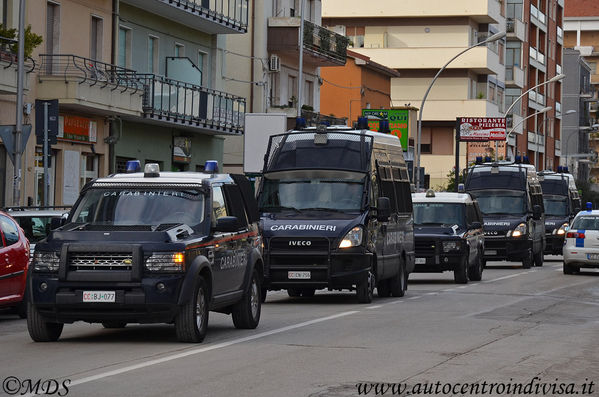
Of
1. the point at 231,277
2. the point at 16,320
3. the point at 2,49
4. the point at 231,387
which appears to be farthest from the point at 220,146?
the point at 231,387

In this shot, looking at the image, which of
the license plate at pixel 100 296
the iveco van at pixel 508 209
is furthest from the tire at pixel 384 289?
the iveco van at pixel 508 209

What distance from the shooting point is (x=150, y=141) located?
4344cm

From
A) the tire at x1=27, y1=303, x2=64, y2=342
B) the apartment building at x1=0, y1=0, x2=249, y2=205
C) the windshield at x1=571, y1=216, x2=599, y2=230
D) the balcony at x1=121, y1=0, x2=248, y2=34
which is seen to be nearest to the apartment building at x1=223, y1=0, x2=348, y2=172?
the apartment building at x1=0, y1=0, x2=249, y2=205

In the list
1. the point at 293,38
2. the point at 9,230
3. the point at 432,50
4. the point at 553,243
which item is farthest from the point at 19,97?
the point at 432,50

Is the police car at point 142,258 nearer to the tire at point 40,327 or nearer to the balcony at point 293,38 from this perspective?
the tire at point 40,327

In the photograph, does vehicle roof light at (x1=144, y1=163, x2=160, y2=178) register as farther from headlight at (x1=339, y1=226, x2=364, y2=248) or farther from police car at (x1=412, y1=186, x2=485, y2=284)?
police car at (x1=412, y1=186, x2=485, y2=284)

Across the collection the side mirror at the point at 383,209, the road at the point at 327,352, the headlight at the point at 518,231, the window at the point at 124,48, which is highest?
the window at the point at 124,48

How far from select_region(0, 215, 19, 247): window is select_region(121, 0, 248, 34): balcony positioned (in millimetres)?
22903

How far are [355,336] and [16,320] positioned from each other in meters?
5.75

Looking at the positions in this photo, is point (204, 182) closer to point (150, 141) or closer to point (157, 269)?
point (157, 269)

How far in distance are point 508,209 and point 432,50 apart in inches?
1990

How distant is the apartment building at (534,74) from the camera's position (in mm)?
100562

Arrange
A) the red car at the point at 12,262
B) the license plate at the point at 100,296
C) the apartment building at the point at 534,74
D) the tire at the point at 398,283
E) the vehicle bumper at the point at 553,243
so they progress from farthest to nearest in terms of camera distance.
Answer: the apartment building at the point at 534,74, the vehicle bumper at the point at 553,243, the tire at the point at 398,283, the red car at the point at 12,262, the license plate at the point at 100,296

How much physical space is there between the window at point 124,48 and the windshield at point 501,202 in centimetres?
1135
